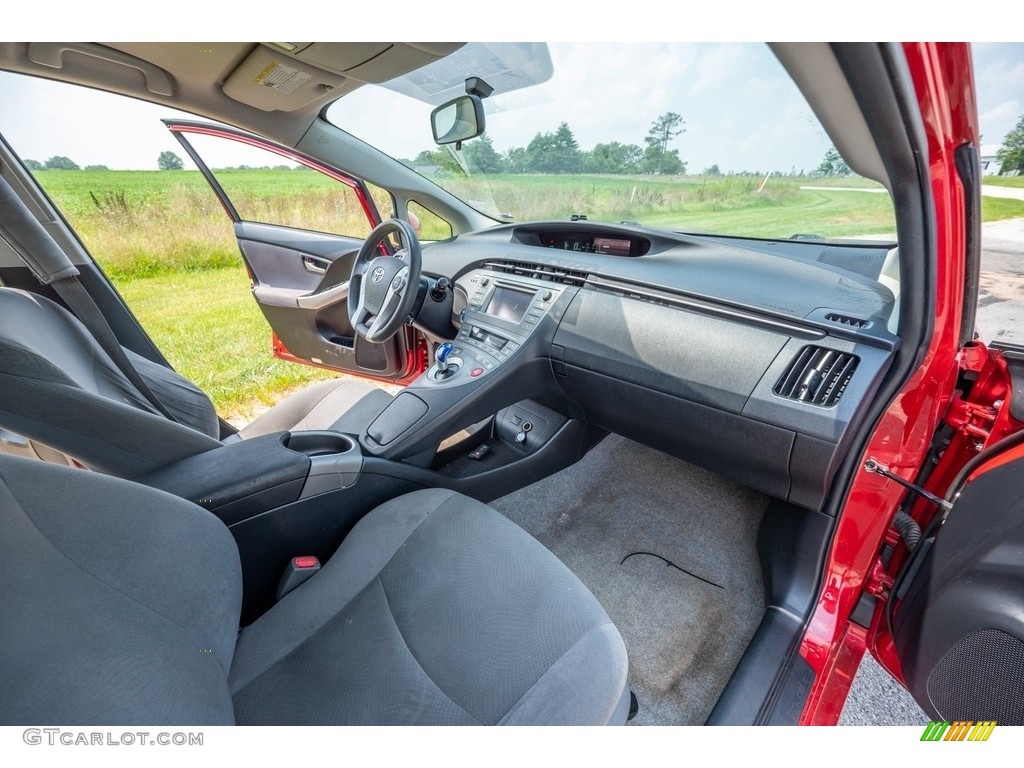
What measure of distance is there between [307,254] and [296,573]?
5.57 ft

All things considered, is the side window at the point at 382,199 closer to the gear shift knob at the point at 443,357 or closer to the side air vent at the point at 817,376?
the gear shift knob at the point at 443,357

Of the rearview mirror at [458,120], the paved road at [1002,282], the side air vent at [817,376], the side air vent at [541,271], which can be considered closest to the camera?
the paved road at [1002,282]

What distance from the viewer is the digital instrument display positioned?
5.59 feet

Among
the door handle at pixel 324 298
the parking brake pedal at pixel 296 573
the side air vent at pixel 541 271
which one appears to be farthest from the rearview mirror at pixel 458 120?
the parking brake pedal at pixel 296 573

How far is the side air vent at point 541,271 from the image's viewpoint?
157cm

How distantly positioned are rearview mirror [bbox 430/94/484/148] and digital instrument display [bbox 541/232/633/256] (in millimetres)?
486

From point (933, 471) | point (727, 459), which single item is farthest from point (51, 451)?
point (933, 471)

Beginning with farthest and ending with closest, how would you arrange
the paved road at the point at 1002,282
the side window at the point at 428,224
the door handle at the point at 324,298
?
the side window at the point at 428,224 < the door handle at the point at 324,298 < the paved road at the point at 1002,282

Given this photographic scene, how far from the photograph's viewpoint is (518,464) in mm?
1719

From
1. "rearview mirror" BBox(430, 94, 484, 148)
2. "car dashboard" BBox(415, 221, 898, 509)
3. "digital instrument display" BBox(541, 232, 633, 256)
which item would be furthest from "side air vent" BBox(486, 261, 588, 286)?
"rearview mirror" BBox(430, 94, 484, 148)

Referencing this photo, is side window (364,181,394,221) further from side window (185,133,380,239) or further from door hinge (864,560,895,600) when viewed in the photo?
door hinge (864,560,895,600)

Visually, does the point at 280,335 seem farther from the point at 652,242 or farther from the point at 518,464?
the point at 652,242

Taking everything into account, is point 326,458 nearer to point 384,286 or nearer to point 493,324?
point 384,286

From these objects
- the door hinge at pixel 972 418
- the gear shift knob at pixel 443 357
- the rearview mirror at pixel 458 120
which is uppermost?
the rearview mirror at pixel 458 120
